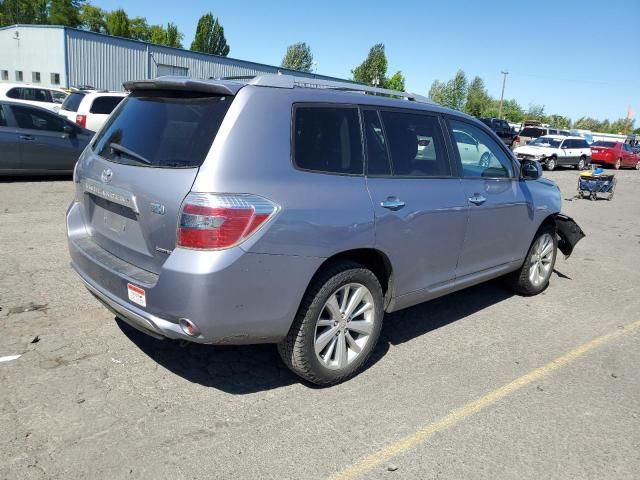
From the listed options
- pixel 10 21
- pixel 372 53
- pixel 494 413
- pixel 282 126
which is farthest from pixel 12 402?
pixel 10 21

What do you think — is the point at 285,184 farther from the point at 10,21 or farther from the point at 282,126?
the point at 10,21

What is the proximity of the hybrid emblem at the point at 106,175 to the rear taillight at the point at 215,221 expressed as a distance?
2.65 feet

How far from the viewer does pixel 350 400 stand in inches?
133

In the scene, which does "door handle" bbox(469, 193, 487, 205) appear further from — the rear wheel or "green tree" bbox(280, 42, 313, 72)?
"green tree" bbox(280, 42, 313, 72)

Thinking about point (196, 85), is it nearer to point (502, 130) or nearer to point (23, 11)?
point (502, 130)

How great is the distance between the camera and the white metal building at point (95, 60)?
3372 centimetres

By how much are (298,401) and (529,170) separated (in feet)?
11.2

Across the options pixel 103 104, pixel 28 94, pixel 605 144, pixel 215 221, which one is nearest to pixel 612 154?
pixel 605 144

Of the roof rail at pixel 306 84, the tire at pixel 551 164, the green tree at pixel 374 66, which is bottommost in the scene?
the tire at pixel 551 164

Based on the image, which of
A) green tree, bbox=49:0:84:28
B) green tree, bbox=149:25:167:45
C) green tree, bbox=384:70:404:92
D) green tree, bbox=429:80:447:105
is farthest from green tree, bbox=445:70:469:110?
green tree, bbox=49:0:84:28

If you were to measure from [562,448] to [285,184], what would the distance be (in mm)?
2160

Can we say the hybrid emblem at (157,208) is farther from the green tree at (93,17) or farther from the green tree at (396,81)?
the green tree at (93,17)

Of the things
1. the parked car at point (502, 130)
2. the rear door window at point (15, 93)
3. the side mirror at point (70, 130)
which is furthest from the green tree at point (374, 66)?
the side mirror at point (70, 130)

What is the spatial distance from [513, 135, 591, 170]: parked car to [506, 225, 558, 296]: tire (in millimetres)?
20019
